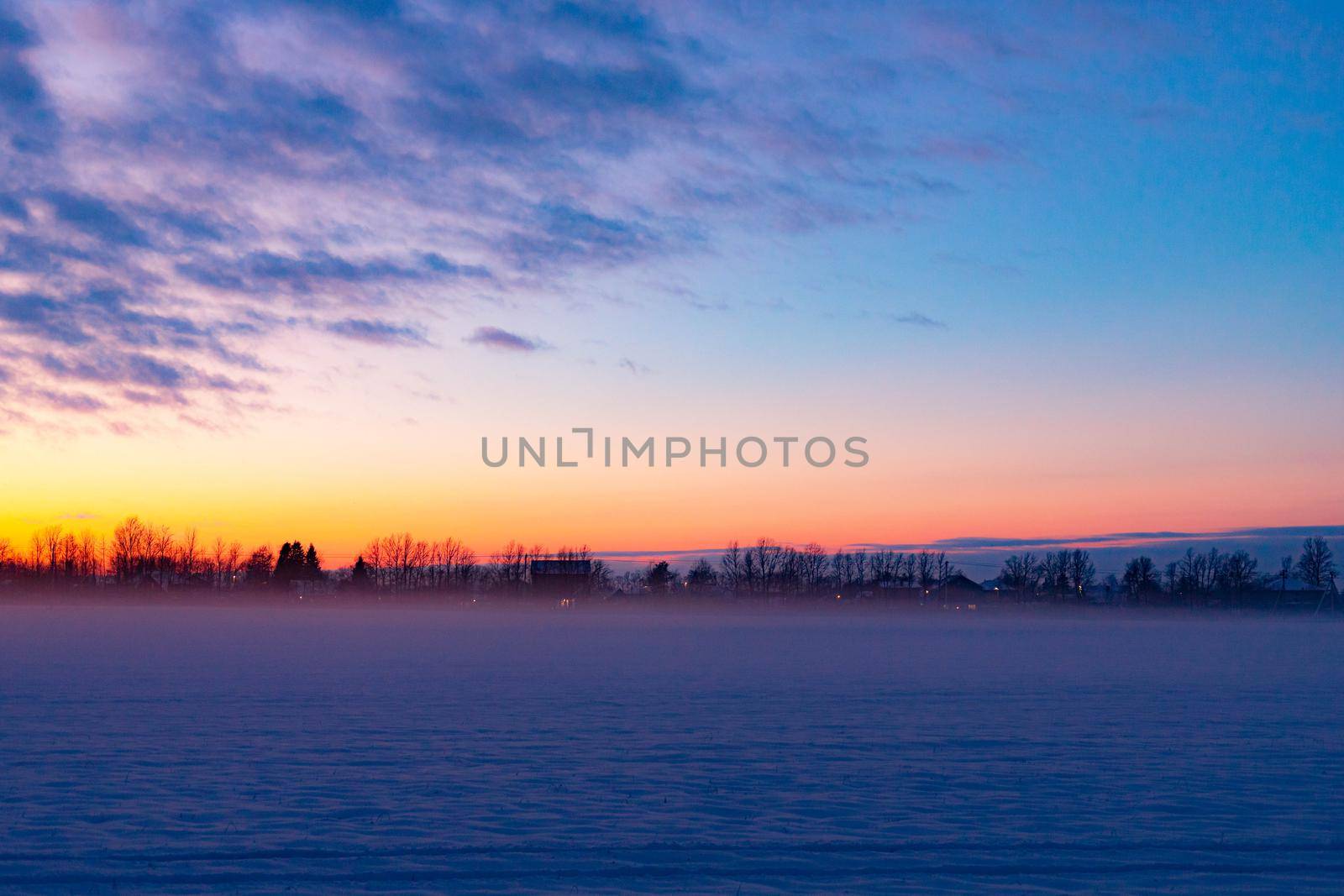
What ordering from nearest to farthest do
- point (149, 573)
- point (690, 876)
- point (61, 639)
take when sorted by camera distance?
point (690, 876) → point (61, 639) → point (149, 573)

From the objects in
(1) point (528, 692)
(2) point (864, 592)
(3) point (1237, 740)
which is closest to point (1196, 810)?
(3) point (1237, 740)

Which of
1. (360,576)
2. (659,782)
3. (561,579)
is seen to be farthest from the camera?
(360,576)

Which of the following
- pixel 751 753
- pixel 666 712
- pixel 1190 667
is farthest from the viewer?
pixel 1190 667

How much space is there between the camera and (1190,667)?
32062 mm

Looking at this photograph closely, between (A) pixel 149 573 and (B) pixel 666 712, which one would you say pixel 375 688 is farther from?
(A) pixel 149 573

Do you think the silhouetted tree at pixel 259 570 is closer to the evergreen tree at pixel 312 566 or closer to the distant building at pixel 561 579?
the evergreen tree at pixel 312 566

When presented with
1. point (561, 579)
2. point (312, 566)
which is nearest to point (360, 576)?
point (312, 566)

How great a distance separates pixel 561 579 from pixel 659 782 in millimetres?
167753

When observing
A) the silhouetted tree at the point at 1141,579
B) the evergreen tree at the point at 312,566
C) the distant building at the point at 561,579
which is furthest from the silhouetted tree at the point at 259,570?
the silhouetted tree at the point at 1141,579

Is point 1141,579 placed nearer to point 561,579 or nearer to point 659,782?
point 561,579

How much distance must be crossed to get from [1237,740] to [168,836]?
48.2ft

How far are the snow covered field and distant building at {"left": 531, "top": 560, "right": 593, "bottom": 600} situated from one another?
134238mm

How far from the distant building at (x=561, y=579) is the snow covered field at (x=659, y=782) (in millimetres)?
134238

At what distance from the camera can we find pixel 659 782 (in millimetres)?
12859
